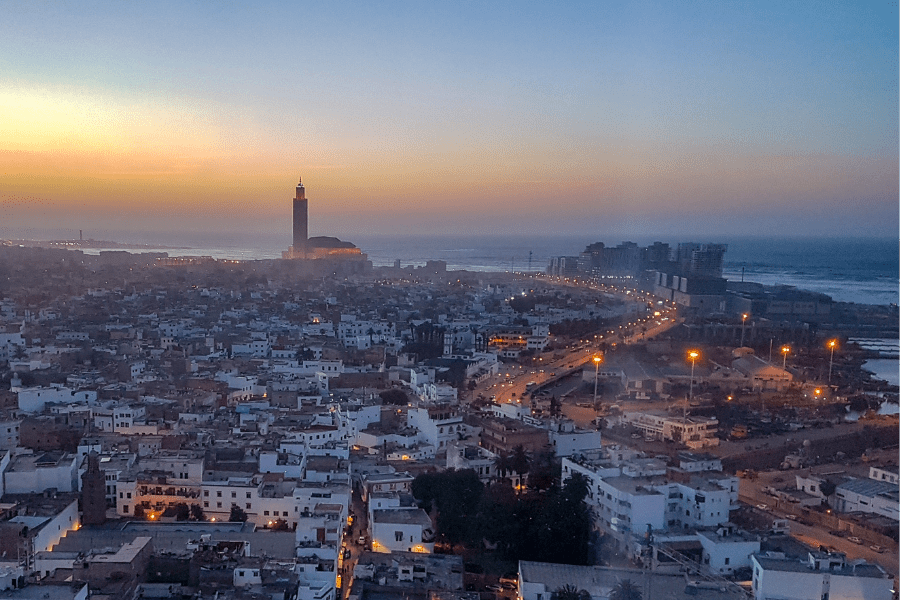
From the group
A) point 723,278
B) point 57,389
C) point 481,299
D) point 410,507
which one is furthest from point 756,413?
point 481,299

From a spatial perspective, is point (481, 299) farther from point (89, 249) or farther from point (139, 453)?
point (139, 453)

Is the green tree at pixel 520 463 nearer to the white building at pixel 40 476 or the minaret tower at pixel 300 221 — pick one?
the white building at pixel 40 476

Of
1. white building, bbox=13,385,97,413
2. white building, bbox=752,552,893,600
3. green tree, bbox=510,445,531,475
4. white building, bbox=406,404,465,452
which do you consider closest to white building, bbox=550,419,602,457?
green tree, bbox=510,445,531,475

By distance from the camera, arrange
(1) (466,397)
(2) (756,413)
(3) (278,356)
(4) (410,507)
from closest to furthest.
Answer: (4) (410,507), (2) (756,413), (1) (466,397), (3) (278,356)

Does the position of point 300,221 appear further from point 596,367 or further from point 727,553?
point 727,553

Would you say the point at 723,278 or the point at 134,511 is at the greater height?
the point at 723,278

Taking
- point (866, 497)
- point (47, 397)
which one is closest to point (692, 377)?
point (866, 497)

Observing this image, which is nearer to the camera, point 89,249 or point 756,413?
point 756,413

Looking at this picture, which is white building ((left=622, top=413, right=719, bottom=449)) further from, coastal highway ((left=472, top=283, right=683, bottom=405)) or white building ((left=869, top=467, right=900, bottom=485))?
coastal highway ((left=472, top=283, right=683, bottom=405))
